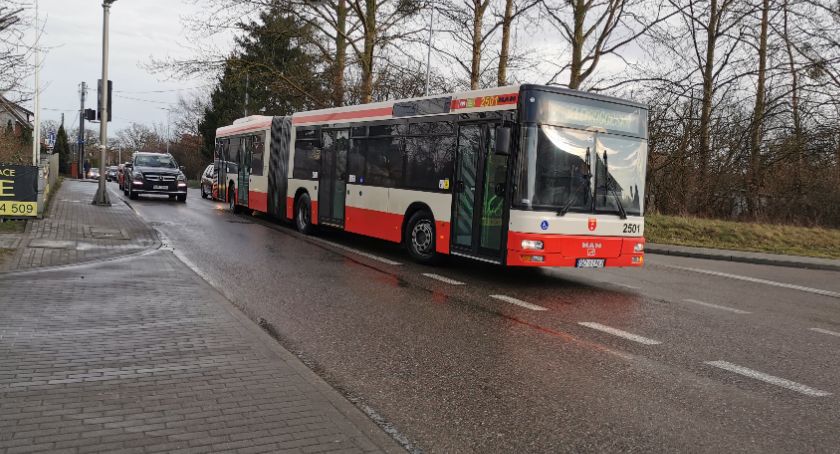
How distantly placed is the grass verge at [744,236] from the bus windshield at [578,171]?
9091mm

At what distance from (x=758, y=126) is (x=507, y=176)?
59.9 feet

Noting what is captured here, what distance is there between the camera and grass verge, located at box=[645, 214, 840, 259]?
17984 mm

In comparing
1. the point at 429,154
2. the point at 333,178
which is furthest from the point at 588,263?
the point at 333,178

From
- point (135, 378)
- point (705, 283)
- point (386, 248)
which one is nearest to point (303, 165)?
point (386, 248)

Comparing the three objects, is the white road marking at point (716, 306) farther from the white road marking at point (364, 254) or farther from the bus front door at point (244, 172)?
the bus front door at point (244, 172)

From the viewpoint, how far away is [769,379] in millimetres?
5504

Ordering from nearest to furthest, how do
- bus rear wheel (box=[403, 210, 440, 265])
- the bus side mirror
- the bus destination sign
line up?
the bus side mirror, the bus destination sign, bus rear wheel (box=[403, 210, 440, 265])

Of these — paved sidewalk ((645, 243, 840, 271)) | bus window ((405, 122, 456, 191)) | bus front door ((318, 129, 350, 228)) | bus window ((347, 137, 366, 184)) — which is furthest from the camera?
paved sidewalk ((645, 243, 840, 271))

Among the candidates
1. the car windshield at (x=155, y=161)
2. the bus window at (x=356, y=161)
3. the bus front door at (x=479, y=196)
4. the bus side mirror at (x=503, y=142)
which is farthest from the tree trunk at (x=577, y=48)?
the bus side mirror at (x=503, y=142)

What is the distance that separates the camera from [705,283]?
38.3 ft

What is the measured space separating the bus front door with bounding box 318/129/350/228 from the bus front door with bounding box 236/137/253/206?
18.9ft

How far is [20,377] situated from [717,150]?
23.8 m

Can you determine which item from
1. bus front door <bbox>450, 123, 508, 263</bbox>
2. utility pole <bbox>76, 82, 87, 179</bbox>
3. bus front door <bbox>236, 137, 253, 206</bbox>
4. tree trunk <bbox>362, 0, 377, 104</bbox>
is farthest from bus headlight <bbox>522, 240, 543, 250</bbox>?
utility pole <bbox>76, 82, 87, 179</bbox>

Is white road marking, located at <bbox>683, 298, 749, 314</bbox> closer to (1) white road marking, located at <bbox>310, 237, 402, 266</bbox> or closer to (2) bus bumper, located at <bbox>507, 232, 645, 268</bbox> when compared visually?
(2) bus bumper, located at <bbox>507, 232, 645, 268</bbox>
